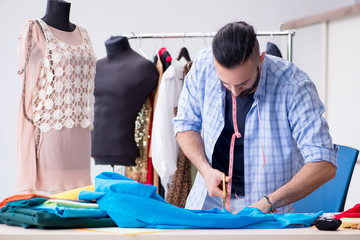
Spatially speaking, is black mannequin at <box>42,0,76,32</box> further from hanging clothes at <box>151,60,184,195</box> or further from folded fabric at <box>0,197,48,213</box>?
folded fabric at <box>0,197,48,213</box>

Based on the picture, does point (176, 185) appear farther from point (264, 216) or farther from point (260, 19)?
point (260, 19)

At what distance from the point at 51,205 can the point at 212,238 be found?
0.43 m

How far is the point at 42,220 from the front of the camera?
1.28 m

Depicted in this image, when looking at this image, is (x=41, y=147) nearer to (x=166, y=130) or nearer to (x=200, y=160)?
(x=200, y=160)

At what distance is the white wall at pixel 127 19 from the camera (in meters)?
4.90

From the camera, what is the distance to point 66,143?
2594mm

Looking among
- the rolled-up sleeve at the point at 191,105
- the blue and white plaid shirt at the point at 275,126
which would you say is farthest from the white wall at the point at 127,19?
the blue and white plaid shirt at the point at 275,126

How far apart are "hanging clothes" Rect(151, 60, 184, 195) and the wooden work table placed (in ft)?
6.33

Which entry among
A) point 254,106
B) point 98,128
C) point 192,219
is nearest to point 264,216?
point 192,219

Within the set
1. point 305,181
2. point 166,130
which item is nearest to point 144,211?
point 305,181

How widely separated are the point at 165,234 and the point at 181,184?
6.91ft

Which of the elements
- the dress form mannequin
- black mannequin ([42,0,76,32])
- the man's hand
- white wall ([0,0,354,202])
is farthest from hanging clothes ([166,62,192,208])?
white wall ([0,0,354,202])

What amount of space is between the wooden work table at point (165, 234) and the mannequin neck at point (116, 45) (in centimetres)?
224

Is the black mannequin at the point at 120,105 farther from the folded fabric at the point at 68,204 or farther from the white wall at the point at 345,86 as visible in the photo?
the white wall at the point at 345,86
